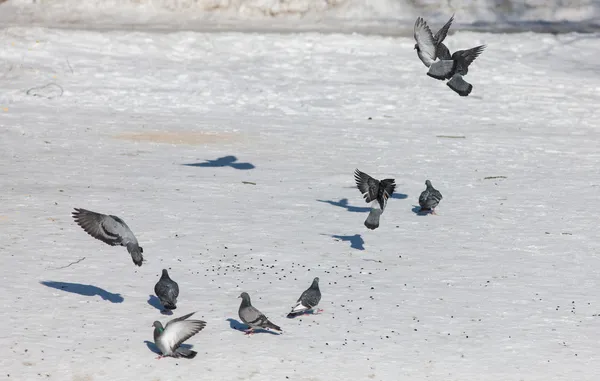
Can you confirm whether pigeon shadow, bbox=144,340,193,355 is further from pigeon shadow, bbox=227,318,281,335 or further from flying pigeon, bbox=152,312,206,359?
pigeon shadow, bbox=227,318,281,335

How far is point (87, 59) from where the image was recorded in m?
28.5

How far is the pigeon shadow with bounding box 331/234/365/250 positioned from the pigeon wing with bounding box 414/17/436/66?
297 centimetres

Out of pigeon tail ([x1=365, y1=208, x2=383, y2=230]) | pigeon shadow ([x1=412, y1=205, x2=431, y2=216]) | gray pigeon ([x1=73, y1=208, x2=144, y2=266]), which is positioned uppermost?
gray pigeon ([x1=73, y1=208, x2=144, y2=266])

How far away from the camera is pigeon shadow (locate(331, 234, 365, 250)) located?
1526 cm

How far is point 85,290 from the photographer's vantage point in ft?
42.1

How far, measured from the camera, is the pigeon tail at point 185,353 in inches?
417

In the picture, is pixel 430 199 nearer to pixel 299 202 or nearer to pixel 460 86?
pixel 299 202

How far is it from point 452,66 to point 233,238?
422 cm

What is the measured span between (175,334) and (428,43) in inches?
236

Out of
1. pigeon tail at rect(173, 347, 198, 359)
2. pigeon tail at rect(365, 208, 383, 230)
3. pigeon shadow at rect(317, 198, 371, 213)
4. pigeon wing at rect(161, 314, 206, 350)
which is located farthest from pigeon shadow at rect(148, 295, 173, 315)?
pigeon shadow at rect(317, 198, 371, 213)

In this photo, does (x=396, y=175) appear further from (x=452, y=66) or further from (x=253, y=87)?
(x=253, y=87)

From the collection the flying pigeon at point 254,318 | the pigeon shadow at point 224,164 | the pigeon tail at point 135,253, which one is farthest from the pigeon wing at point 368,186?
the pigeon shadow at point 224,164

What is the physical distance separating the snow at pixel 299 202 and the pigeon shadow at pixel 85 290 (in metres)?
0.04

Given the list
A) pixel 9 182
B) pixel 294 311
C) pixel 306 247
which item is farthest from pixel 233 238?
pixel 9 182
